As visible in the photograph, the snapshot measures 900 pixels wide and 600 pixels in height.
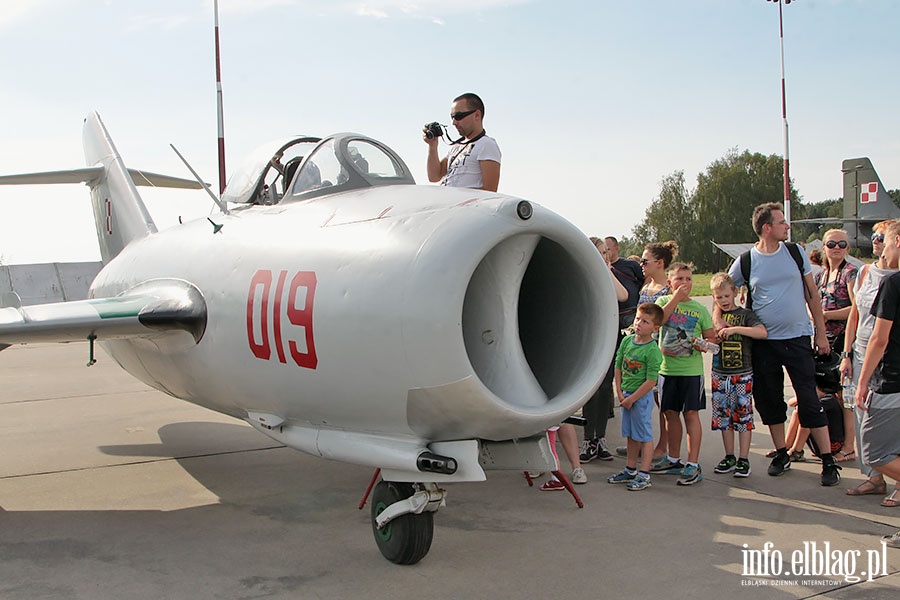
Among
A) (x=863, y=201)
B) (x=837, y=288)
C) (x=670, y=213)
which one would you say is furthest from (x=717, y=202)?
(x=837, y=288)

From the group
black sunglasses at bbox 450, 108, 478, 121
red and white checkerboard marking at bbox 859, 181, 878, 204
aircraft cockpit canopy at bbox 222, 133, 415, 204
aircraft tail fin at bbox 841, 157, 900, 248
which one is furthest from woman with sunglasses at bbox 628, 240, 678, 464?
red and white checkerboard marking at bbox 859, 181, 878, 204

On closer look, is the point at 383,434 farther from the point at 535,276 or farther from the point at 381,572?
the point at 535,276

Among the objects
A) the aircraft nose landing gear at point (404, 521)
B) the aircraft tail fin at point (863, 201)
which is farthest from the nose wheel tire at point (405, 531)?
the aircraft tail fin at point (863, 201)

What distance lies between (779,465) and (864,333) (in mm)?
1320

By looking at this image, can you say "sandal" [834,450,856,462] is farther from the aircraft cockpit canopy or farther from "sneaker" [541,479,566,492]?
the aircraft cockpit canopy

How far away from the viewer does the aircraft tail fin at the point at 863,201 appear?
2664cm

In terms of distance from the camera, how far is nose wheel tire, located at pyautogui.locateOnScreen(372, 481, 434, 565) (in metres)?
4.04

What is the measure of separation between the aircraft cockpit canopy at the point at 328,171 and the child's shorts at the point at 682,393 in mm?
2529

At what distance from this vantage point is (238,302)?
4430 mm

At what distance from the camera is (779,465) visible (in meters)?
5.86

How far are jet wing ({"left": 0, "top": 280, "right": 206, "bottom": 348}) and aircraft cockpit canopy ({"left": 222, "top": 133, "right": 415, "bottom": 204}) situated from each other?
0.86 metres

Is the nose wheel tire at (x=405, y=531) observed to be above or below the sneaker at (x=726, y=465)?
above

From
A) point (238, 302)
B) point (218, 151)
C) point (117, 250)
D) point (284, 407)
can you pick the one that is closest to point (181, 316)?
point (238, 302)

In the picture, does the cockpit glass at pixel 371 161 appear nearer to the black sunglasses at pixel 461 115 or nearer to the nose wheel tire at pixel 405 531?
the black sunglasses at pixel 461 115
